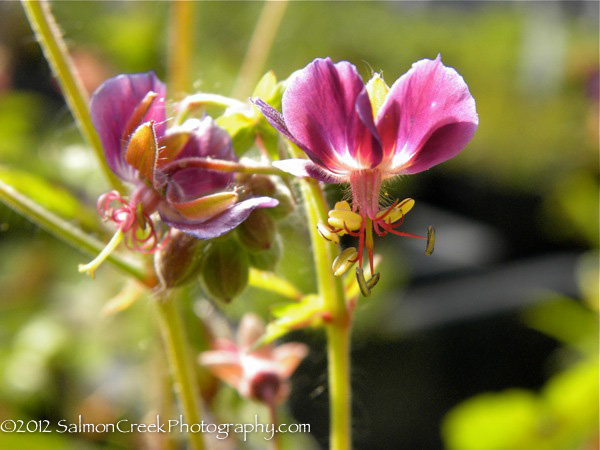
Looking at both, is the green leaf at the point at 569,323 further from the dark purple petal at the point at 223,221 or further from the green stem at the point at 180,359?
the dark purple petal at the point at 223,221

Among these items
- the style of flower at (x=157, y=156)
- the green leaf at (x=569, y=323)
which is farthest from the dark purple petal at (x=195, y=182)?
the green leaf at (x=569, y=323)

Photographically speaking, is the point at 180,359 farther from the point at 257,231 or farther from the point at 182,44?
the point at 182,44

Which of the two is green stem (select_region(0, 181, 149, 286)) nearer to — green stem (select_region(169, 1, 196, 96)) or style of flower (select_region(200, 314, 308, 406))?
style of flower (select_region(200, 314, 308, 406))

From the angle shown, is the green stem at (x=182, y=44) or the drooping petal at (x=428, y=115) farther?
the green stem at (x=182, y=44)

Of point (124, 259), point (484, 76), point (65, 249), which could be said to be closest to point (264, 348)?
point (124, 259)

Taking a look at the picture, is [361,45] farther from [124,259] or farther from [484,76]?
[124,259]

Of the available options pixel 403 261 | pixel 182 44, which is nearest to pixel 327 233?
pixel 182 44

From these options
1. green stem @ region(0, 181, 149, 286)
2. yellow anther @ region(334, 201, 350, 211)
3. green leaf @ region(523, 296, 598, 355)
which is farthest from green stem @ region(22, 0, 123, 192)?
green leaf @ region(523, 296, 598, 355)

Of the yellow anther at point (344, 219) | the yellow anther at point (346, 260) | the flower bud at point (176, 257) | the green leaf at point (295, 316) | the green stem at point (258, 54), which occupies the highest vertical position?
the green stem at point (258, 54)
